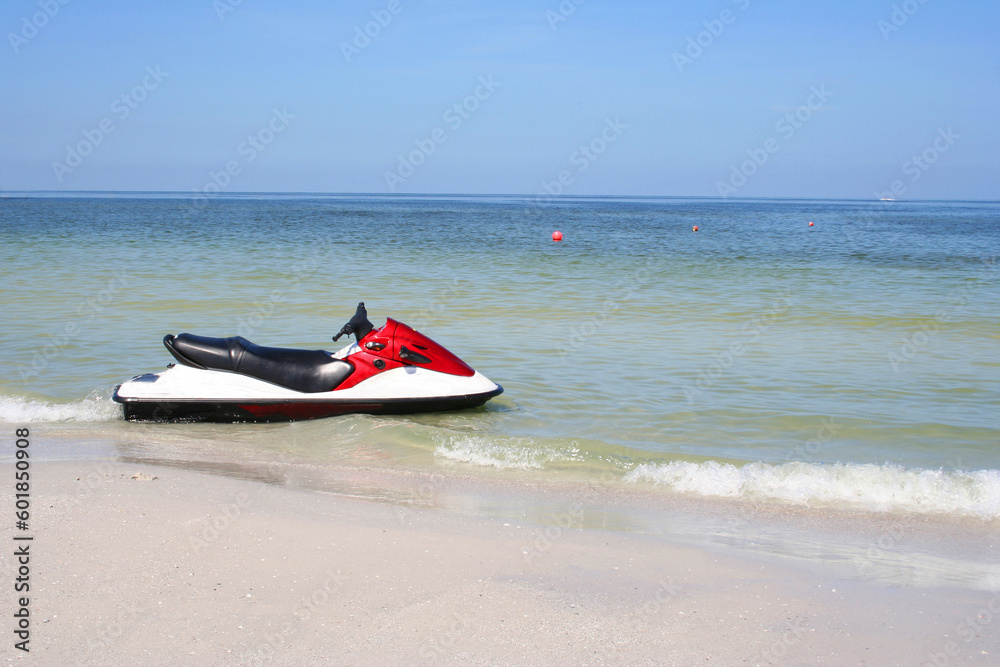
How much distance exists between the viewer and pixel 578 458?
6.01 m

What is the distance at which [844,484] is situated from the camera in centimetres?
548

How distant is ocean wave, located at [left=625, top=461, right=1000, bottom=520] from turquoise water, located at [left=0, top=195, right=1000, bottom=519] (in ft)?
0.05

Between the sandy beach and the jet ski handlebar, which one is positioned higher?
the jet ski handlebar

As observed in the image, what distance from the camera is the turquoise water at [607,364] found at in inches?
237

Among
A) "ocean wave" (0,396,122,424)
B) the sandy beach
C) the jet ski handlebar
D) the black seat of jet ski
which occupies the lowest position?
"ocean wave" (0,396,122,424)

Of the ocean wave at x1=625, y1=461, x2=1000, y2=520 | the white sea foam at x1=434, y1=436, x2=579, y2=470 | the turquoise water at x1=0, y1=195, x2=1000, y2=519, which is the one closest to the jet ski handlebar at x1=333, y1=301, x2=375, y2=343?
the turquoise water at x1=0, y1=195, x2=1000, y2=519

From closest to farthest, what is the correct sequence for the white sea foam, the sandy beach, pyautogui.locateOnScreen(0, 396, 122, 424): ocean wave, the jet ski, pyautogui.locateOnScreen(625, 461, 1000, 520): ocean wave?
the sandy beach → pyautogui.locateOnScreen(625, 461, 1000, 520): ocean wave → the white sea foam → the jet ski → pyautogui.locateOnScreen(0, 396, 122, 424): ocean wave

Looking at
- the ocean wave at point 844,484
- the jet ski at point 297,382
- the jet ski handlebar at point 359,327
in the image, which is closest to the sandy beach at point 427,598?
the ocean wave at point 844,484

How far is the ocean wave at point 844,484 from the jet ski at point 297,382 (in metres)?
2.09

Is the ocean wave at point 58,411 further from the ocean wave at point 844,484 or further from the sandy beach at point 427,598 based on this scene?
the ocean wave at point 844,484

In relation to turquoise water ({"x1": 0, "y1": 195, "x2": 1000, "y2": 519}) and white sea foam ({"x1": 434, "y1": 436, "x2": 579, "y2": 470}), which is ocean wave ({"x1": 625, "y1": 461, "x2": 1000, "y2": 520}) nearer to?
turquoise water ({"x1": 0, "y1": 195, "x2": 1000, "y2": 519})

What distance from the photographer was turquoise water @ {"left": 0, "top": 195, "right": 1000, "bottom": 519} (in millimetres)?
6020

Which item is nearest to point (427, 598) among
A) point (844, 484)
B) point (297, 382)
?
point (844, 484)

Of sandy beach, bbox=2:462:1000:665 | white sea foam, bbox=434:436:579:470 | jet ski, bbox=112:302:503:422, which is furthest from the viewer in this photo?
jet ski, bbox=112:302:503:422
